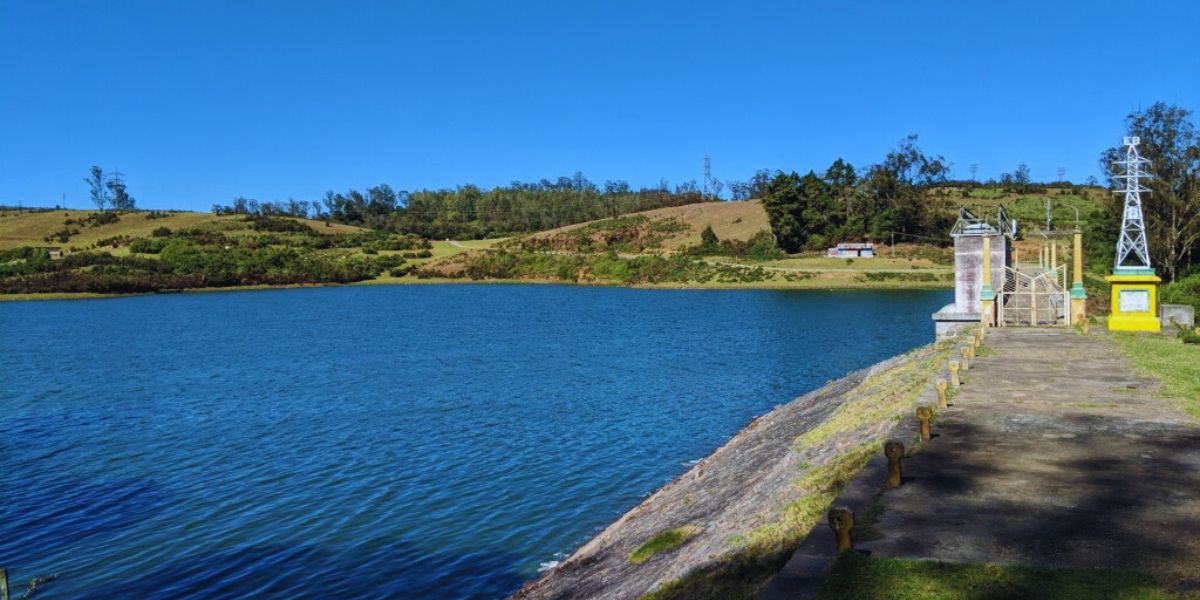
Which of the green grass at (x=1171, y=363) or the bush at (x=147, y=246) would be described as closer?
the green grass at (x=1171, y=363)

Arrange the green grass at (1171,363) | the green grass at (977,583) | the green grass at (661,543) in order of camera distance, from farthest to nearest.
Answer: the green grass at (1171,363)
the green grass at (661,543)
the green grass at (977,583)


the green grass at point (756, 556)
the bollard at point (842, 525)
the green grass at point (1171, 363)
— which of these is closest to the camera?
the bollard at point (842, 525)

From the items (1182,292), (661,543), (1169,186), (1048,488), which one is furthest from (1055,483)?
(1169,186)

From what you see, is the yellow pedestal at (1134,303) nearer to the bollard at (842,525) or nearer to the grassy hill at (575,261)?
the bollard at (842,525)

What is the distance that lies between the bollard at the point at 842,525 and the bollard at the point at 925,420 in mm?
6045

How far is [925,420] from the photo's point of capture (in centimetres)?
1664

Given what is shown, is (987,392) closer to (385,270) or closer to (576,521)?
(576,521)

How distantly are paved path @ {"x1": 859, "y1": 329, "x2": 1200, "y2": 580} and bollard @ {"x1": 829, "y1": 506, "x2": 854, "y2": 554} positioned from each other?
550 mm

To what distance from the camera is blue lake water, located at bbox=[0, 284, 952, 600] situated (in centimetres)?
2081

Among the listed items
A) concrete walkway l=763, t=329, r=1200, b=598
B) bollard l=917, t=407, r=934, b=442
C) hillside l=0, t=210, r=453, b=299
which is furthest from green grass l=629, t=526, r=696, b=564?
hillside l=0, t=210, r=453, b=299

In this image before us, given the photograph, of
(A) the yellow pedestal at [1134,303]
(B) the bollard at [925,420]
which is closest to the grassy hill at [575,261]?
(A) the yellow pedestal at [1134,303]

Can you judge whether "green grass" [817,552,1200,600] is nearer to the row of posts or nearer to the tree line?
the row of posts

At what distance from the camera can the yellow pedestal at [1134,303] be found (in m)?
32.9

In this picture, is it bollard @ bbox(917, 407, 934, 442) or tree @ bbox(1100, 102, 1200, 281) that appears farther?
tree @ bbox(1100, 102, 1200, 281)
